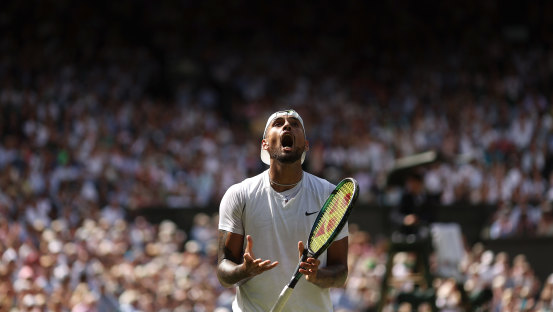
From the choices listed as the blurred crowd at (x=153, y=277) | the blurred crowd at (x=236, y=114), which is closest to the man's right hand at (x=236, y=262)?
the blurred crowd at (x=153, y=277)

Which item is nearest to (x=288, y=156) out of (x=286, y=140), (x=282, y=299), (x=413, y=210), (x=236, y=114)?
(x=286, y=140)

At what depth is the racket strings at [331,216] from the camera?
4.61m

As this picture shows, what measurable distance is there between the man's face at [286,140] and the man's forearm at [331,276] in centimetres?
59

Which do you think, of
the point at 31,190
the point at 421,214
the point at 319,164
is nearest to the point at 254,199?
the point at 421,214

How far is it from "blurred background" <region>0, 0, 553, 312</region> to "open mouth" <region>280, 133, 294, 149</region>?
386 centimetres

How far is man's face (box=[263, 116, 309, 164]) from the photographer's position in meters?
4.86

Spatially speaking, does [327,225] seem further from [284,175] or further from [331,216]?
[284,175]

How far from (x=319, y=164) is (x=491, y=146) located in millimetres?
3352

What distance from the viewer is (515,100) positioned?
1964cm

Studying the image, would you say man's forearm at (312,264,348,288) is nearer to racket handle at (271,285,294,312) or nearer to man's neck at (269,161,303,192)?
racket handle at (271,285,294,312)

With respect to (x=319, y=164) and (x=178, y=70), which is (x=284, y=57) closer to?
(x=178, y=70)

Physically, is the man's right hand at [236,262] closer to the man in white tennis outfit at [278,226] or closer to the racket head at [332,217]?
the man in white tennis outfit at [278,226]

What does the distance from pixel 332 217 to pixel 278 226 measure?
1.16ft

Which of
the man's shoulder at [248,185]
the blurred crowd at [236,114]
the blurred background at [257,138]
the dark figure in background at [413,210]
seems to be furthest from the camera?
Result: the blurred crowd at [236,114]
